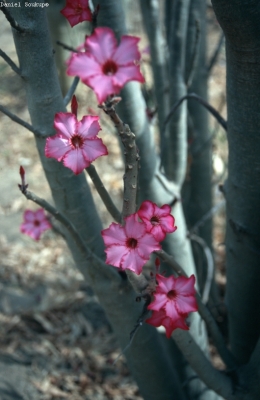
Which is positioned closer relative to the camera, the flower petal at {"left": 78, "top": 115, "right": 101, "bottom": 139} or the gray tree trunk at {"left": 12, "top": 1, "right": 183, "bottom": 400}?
the flower petal at {"left": 78, "top": 115, "right": 101, "bottom": 139}

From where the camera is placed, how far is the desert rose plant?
2.41 ft

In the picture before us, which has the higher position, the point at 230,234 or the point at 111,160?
the point at 230,234

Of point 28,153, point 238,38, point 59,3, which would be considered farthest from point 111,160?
point 238,38

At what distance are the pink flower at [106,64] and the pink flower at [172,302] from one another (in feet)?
1.37

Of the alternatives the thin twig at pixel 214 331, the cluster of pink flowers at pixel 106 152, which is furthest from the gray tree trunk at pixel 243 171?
the cluster of pink flowers at pixel 106 152

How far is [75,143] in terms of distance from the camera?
753 mm

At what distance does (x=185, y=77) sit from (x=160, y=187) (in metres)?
0.44

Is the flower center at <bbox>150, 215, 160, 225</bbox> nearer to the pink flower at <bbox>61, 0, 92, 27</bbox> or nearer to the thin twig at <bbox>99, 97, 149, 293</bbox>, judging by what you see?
the thin twig at <bbox>99, 97, 149, 293</bbox>

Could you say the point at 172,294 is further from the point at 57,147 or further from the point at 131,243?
the point at 57,147

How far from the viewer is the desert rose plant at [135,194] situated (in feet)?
2.41

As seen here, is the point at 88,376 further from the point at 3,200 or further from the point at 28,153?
the point at 28,153

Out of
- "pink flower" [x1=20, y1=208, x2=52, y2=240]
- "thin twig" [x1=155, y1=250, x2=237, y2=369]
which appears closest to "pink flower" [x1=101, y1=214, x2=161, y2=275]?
"thin twig" [x1=155, y1=250, x2=237, y2=369]

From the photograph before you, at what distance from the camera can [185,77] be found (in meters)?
1.57

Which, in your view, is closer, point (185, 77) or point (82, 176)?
point (82, 176)
